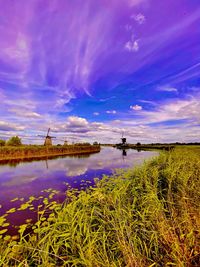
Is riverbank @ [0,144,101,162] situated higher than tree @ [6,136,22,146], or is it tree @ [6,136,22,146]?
tree @ [6,136,22,146]

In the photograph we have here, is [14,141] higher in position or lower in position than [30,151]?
higher

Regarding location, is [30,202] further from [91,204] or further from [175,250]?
[175,250]

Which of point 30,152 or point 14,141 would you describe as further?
point 14,141

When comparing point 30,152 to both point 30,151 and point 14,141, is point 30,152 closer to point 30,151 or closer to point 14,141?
point 30,151

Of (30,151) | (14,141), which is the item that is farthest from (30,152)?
(14,141)

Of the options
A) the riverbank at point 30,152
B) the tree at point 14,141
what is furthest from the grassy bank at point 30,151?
the tree at point 14,141

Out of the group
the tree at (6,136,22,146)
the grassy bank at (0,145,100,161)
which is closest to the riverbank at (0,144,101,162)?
the grassy bank at (0,145,100,161)

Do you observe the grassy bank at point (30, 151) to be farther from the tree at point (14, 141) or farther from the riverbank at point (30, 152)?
the tree at point (14, 141)

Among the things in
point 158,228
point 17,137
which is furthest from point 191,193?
point 17,137

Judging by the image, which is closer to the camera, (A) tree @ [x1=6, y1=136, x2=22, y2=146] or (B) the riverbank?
(B) the riverbank

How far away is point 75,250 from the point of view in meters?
2.16

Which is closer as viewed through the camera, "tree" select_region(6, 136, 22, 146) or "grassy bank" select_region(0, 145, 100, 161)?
"grassy bank" select_region(0, 145, 100, 161)

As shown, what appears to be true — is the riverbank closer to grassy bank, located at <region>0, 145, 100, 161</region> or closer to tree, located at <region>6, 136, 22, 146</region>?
grassy bank, located at <region>0, 145, 100, 161</region>

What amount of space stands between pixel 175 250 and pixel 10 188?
8.48 metres
